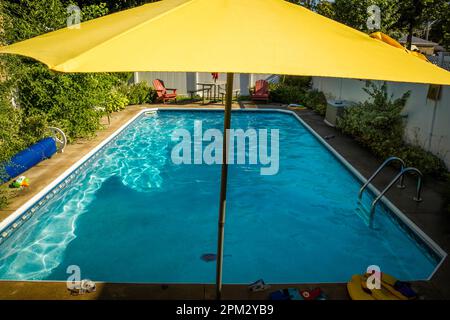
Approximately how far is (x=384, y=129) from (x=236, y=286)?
875cm

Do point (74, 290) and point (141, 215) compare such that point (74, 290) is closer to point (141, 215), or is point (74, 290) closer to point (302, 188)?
point (141, 215)

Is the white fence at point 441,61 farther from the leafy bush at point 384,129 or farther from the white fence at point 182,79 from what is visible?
the white fence at point 182,79

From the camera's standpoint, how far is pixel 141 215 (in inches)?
326

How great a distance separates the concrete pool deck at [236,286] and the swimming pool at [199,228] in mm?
293

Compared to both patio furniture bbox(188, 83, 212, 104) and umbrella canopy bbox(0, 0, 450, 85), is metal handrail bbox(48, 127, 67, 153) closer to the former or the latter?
umbrella canopy bbox(0, 0, 450, 85)

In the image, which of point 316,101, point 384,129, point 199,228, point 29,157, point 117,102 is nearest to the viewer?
point 199,228

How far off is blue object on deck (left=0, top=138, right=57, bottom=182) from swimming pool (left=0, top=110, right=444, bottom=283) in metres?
0.90

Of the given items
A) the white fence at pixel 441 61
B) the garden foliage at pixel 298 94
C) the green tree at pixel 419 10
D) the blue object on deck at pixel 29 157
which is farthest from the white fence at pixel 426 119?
the green tree at pixel 419 10

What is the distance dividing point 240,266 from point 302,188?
13.5ft

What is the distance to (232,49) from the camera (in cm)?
199

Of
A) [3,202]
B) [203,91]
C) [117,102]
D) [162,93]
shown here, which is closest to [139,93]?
[162,93]

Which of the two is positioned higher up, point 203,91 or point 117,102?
point 203,91

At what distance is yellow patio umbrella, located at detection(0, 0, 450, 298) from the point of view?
1.91 meters

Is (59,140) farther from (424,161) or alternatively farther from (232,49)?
(424,161)
